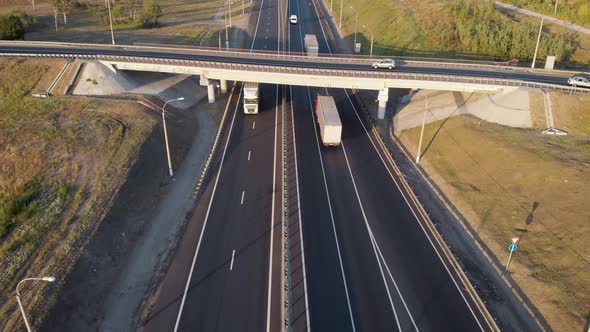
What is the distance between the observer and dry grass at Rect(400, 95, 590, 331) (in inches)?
1232

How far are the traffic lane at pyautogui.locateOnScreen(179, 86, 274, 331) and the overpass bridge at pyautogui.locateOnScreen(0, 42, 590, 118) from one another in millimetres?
13984

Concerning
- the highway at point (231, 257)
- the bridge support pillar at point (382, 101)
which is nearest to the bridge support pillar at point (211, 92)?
the highway at point (231, 257)

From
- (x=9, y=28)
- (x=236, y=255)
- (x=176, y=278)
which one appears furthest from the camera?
(x=9, y=28)

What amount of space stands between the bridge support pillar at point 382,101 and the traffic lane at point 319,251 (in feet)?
41.9

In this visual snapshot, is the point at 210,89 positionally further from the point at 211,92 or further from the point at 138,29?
the point at 138,29

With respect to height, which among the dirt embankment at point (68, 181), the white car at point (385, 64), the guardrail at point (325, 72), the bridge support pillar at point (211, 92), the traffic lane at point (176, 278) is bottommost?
the traffic lane at point (176, 278)

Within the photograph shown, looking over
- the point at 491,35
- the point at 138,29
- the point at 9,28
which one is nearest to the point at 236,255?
the point at 491,35

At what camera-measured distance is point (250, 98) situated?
6109cm

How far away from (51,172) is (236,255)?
2104 cm

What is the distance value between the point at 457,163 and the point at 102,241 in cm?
3608

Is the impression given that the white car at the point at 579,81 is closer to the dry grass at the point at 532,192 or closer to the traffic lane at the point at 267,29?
the dry grass at the point at 532,192

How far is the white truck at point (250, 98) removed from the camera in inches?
2404

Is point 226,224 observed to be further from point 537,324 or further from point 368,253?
point 537,324

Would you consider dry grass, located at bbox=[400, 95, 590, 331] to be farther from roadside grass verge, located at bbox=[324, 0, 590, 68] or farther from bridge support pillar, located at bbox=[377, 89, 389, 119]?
roadside grass verge, located at bbox=[324, 0, 590, 68]
